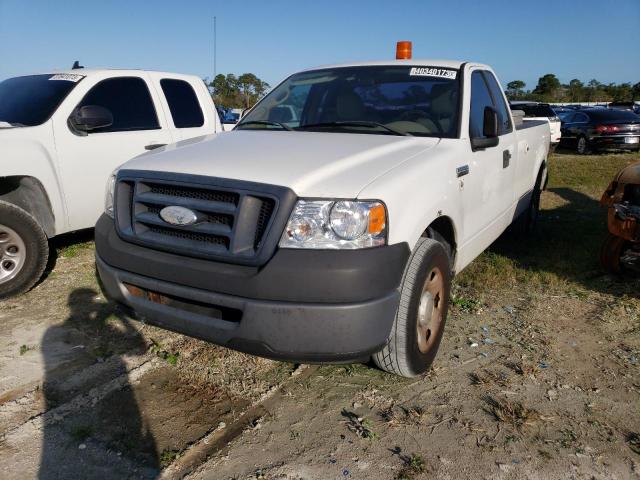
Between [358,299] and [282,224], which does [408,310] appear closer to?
[358,299]

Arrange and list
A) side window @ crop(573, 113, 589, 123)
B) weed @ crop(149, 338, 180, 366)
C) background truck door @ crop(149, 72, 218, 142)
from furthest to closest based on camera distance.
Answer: side window @ crop(573, 113, 589, 123) < background truck door @ crop(149, 72, 218, 142) < weed @ crop(149, 338, 180, 366)

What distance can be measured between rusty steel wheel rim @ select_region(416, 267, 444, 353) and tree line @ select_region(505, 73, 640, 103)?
6201 centimetres

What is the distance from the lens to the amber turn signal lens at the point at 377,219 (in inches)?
93.7

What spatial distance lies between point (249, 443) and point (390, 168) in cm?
149

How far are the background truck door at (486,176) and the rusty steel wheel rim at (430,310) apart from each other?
606 millimetres

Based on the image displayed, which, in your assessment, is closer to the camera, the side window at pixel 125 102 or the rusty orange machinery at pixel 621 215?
the rusty orange machinery at pixel 621 215

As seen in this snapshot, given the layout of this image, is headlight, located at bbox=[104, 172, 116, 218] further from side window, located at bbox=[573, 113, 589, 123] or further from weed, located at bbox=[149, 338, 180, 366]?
side window, located at bbox=[573, 113, 589, 123]

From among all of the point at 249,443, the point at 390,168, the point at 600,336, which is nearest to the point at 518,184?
the point at 600,336

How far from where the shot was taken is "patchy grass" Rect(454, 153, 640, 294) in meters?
4.67

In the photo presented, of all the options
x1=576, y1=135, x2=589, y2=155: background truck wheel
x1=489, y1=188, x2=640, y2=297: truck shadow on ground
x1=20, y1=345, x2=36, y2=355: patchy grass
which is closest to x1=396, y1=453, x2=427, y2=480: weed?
x1=20, y1=345, x2=36, y2=355: patchy grass

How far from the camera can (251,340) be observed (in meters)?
2.38

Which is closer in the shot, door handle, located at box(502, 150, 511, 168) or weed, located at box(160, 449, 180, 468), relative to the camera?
weed, located at box(160, 449, 180, 468)

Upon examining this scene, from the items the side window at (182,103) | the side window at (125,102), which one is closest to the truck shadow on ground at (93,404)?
the side window at (125,102)

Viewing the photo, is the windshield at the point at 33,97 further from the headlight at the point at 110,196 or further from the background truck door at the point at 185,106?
the headlight at the point at 110,196
